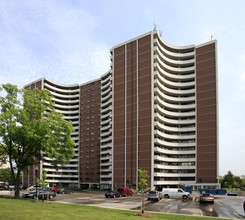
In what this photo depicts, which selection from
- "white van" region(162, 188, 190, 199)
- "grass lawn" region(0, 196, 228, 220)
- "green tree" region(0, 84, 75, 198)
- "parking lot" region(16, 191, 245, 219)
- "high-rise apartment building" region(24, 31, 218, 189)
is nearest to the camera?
"grass lawn" region(0, 196, 228, 220)

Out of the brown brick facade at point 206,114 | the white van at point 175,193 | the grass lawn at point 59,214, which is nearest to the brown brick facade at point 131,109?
the brown brick facade at point 206,114

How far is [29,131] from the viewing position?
113 ft

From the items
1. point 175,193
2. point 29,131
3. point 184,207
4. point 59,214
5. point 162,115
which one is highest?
point 162,115

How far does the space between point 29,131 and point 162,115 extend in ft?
184

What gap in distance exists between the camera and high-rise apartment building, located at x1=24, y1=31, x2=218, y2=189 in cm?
7625

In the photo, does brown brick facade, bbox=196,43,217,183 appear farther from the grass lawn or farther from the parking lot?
the grass lawn

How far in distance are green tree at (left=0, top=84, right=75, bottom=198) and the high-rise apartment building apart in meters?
40.3

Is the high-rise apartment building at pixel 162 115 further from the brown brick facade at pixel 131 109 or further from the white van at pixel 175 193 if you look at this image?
the white van at pixel 175 193

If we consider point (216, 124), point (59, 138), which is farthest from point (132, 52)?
point (59, 138)

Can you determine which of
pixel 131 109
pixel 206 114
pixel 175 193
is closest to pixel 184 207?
pixel 175 193

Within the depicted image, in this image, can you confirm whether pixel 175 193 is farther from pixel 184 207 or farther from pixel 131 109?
pixel 131 109

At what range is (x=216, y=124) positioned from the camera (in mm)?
80750

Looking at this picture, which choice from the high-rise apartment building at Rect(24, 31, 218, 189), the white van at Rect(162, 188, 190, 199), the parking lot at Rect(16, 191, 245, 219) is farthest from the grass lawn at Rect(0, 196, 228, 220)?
the high-rise apartment building at Rect(24, 31, 218, 189)

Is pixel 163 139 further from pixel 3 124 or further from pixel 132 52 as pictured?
pixel 3 124
